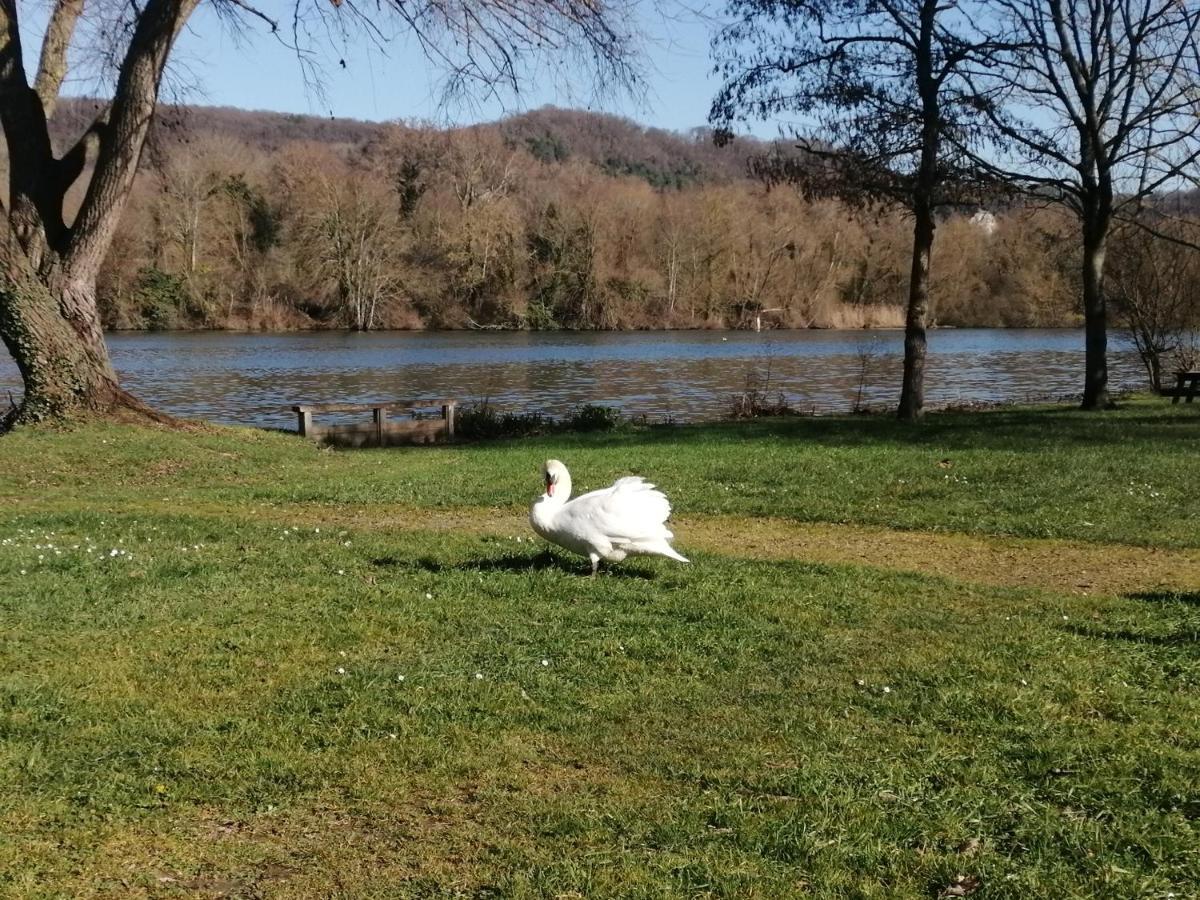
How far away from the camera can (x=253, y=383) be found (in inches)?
1761

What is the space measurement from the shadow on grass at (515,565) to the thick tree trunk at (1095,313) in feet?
66.7

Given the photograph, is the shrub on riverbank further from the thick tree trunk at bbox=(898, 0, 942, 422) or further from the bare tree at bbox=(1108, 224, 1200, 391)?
the bare tree at bbox=(1108, 224, 1200, 391)

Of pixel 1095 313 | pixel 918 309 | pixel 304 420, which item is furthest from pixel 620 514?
pixel 1095 313

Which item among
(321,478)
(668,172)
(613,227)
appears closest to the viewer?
(321,478)

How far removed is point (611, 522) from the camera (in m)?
8.45

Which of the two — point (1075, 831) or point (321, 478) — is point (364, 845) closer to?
point (1075, 831)

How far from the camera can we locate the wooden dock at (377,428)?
2438 cm

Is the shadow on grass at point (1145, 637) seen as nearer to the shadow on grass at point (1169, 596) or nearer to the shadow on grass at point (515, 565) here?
the shadow on grass at point (1169, 596)

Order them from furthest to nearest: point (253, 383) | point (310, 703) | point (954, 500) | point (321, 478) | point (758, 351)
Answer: point (758, 351), point (253, 383), point (321, 478), point (954, 500), point (310, 703)

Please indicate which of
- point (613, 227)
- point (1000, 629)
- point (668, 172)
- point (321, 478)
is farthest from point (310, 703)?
point (668, 172)

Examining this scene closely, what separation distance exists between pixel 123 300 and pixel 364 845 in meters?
83.0

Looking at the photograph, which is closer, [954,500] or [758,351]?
[954,500]

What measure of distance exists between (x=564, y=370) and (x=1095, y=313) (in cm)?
3014

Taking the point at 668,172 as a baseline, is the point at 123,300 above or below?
below
